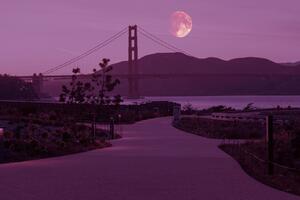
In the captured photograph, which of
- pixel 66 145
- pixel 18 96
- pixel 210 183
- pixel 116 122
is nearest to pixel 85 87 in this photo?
pixel 116 122

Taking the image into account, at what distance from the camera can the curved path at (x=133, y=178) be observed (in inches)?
382

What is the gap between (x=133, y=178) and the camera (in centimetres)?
1159

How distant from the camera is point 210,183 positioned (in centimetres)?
1101

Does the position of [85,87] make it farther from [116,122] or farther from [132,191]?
[132,191]

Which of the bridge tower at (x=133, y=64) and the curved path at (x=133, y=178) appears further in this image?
the bridge tower at (x=133, y=64)

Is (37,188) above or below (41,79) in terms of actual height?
below

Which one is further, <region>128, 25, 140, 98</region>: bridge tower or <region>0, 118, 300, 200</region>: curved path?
<region>128, 25, 140, 98</region>: bridge tower

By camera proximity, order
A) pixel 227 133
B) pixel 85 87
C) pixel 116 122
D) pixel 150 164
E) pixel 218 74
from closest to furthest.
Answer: pixel 150 164, pixel 227 133, pixel 85 87, pixel 116 122, pixel 218 74

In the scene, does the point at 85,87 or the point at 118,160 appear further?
the point at 85,87

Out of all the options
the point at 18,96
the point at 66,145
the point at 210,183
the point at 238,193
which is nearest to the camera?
the point at 238,193

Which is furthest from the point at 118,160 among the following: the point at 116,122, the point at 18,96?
the point at 18,96

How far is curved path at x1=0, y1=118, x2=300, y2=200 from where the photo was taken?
382 inches

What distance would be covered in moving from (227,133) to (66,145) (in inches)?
346

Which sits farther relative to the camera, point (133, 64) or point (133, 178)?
point (133, 64)
